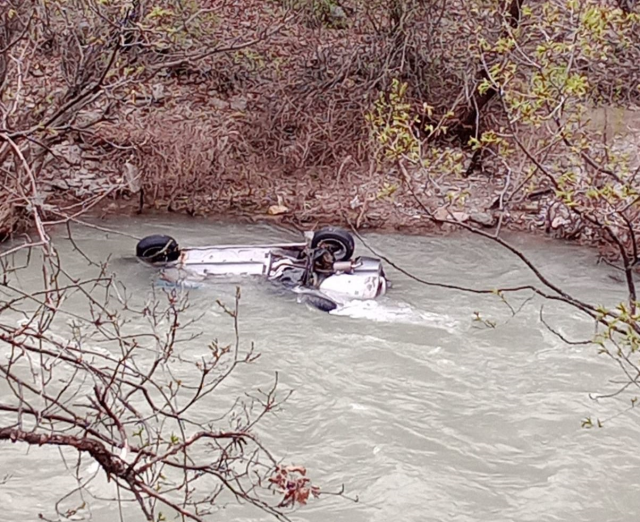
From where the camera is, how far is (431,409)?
22.5ft

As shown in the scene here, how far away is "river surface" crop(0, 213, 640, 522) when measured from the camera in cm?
569

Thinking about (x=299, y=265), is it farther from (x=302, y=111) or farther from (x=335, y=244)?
(x=302, y=111)

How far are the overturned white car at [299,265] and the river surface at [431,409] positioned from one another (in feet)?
0.55

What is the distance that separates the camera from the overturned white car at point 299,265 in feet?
28.6

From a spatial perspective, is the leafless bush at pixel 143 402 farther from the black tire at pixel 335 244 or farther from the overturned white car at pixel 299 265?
the black tire at pixel 335 244

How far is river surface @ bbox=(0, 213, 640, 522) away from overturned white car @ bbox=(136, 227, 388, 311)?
17cm

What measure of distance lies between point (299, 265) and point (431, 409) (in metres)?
2.71

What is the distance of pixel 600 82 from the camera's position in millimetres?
12641

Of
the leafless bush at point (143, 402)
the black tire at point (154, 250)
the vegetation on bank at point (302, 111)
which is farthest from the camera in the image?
the vegetation on bank at point (302, 111)

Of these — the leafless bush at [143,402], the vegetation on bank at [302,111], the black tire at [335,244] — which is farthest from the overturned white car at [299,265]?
the vegetation on bank at [302,111]

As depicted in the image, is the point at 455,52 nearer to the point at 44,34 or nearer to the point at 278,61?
the point at 278,61

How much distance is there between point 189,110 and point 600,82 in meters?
5.69

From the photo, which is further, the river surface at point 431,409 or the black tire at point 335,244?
the black tire at point 335,244

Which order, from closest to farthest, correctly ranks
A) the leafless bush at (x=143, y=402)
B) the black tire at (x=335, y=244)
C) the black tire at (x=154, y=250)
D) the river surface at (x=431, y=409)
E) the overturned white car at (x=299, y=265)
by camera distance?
the leafless bush at (x=143, y=402)
the river surface at (x=431, y=409)
the overturned white car at (x=299, y=265)
the black tire at (x=335, y=244)
the black tire at (x=154, y=250)
